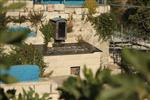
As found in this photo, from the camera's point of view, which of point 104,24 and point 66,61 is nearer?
point 66,61

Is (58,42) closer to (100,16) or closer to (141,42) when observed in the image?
(100,16)

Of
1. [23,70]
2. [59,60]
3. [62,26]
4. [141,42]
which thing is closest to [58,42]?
[62,26]

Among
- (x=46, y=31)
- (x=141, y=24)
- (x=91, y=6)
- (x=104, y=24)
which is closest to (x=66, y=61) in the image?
(x=46, y=31)

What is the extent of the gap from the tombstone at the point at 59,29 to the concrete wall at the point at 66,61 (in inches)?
93.2

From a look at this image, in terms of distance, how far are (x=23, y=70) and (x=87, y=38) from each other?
27.5 ft

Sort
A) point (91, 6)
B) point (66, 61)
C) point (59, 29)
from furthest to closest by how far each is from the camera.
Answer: point (91, 6) → point (59, 29) → point (66, 61)

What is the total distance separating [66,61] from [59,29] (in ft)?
8.62

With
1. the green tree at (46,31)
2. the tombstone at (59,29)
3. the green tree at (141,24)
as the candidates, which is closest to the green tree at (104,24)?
the tombstone at (59,29)

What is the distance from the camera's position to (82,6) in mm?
25125

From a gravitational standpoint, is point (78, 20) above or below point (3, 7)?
below

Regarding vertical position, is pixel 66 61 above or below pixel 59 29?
below

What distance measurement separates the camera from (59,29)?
78.0 ft

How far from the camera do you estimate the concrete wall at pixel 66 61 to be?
21.6 meters

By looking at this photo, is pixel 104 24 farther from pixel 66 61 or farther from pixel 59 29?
pixel 66 61
